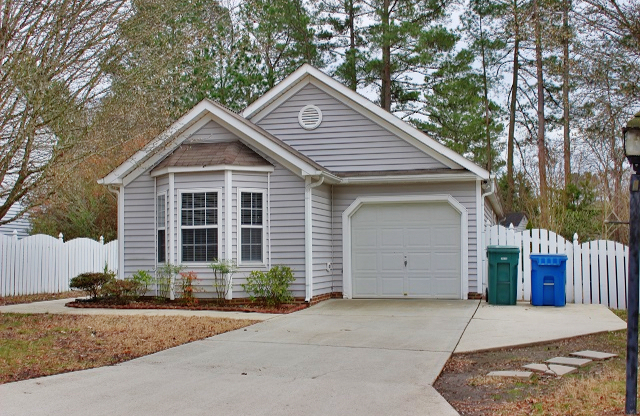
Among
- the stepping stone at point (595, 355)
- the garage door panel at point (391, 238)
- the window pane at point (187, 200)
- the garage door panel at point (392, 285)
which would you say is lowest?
the stepping stone at point (595, 355)

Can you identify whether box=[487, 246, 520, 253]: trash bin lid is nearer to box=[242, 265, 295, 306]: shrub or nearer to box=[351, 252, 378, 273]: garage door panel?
box=[351, 252, 378, 273]: garage door panel

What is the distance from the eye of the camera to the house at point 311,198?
47.8 feet

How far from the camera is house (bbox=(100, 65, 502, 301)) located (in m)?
14.6

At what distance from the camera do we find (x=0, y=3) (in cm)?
952

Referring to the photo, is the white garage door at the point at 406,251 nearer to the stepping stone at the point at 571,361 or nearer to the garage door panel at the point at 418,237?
the garage door panel at the point at 418,237

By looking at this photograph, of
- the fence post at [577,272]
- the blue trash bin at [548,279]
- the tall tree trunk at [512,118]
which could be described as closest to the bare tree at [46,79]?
the blue trash bin at [548,279]

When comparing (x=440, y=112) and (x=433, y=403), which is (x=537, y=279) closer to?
(x=433, y=403)

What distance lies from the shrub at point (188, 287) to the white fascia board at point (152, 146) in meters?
2.73

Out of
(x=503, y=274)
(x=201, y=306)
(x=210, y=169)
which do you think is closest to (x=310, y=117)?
(x=210, y=169)

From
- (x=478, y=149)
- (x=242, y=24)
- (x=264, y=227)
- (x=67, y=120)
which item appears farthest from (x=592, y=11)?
(x=478, y=149)

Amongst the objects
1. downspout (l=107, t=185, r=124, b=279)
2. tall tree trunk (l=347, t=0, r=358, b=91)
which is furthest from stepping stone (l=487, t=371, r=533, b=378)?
tall tree trunk (l=347, t=0, r=358, b=91)

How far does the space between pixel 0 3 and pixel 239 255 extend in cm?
691

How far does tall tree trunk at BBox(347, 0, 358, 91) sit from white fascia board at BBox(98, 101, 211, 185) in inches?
618

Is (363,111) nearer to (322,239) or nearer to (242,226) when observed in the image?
(322,239)
